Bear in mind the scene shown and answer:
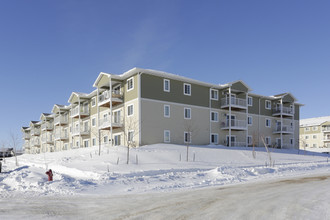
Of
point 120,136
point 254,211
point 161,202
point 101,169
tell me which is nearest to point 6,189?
point 101,169

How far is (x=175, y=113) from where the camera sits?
1324 inches

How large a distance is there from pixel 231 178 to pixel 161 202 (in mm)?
8040

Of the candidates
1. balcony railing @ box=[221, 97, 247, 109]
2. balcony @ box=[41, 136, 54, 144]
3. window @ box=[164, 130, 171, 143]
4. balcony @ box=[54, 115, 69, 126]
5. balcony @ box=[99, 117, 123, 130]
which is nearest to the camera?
window @ box=[164, 130, 171, 143]

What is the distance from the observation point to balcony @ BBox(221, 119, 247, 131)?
37653 mm

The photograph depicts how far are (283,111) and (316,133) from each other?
38.6 m

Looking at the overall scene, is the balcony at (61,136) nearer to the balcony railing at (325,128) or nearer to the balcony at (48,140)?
the balcony at (48,140)

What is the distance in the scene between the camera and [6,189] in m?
13.3

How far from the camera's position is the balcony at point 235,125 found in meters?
37.7

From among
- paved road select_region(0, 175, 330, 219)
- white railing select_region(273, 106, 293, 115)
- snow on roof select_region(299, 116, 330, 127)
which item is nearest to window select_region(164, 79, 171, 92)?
white railing select_region(273, 106, 293, 115)

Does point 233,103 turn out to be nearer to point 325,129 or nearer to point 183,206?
point 183,206

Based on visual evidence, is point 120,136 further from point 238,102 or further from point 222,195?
point 222,195

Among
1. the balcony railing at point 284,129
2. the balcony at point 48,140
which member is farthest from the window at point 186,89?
the balcony at point 48,140

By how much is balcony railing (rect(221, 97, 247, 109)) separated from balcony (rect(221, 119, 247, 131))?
6.91 feet

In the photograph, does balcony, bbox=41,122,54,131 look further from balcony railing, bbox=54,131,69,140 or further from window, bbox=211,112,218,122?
window, bbox=211,112,218,122
